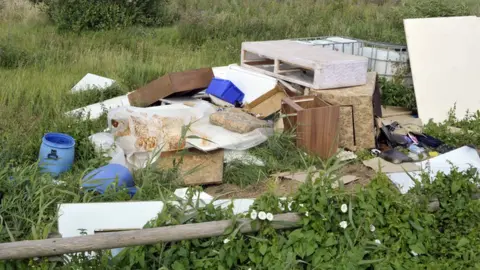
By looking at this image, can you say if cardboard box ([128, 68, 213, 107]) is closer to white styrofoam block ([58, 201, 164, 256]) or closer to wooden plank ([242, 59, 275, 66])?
wooden plank ([242, 59, 275, 66])

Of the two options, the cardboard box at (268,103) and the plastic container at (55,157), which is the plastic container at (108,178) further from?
the cardboard box at (268,103)

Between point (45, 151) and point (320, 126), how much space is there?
107 inches

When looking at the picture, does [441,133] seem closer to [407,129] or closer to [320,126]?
[407,129]

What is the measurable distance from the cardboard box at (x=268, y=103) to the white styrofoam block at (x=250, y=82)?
0.32ft

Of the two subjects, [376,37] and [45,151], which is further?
[376,37]

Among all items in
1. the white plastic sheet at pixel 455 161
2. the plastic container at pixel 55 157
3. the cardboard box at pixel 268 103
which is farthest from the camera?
the cardboard box at pixel 268 103

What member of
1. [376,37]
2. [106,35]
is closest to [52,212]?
[106,35]

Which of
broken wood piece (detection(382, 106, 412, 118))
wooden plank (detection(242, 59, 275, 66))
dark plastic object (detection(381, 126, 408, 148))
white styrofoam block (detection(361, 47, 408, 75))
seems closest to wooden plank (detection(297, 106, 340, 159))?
dark plastic object (detection(381, 126, 408, 148))

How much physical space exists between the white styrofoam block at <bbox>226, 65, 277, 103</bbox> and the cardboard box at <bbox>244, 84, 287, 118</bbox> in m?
0.10

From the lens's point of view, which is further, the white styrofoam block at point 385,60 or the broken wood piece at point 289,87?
the white styrofoam block at point 385,60

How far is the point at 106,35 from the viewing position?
1106 centimetres

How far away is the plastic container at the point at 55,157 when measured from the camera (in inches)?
202

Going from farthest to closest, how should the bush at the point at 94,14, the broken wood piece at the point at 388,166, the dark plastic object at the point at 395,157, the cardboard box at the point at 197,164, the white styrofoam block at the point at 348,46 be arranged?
1. the bush at the point at 94,14
2. the white styrofoam block at the point at 348,46
3. the dark plastic object at the point at 395,157
4. the broken wood piece at the point at 388,166
5. the cardboard box at the point at 197,164

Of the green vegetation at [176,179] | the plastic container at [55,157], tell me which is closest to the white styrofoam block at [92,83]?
the green vegetation at [176,179]
